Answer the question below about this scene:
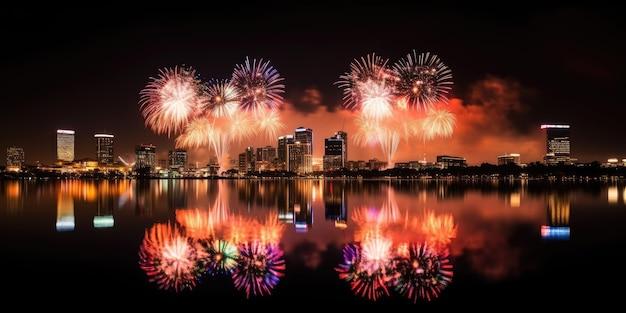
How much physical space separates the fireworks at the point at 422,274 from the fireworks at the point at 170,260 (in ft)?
13.6

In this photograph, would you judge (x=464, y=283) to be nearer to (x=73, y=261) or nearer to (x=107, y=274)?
(x=107, y=274)

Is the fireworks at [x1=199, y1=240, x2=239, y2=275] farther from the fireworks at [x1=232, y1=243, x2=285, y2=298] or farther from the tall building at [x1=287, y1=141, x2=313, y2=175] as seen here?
the tall building at [x1=287, y1=141, x2=313, y2=175]

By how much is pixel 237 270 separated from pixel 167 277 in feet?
4.80

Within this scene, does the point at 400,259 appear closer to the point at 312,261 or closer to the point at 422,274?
the point at 422,274

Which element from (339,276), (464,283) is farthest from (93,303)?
(464,283)

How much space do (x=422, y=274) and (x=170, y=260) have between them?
585 cm

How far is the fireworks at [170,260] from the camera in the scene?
9.95 meters

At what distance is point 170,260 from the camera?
11.8 metres

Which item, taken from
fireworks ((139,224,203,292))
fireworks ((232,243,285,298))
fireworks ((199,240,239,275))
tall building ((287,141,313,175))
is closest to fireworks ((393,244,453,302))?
fireworks ((232,243,285,298))

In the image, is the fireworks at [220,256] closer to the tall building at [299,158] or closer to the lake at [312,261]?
the lake at [312,261]

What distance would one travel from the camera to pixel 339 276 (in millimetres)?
10445

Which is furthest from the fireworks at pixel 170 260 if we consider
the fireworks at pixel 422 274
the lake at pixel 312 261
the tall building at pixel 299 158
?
the tall building at pixel 299 158

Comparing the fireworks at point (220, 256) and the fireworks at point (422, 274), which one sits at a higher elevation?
the fireworks at point (220, 256)

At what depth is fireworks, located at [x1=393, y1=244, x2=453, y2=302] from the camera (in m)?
9.31
